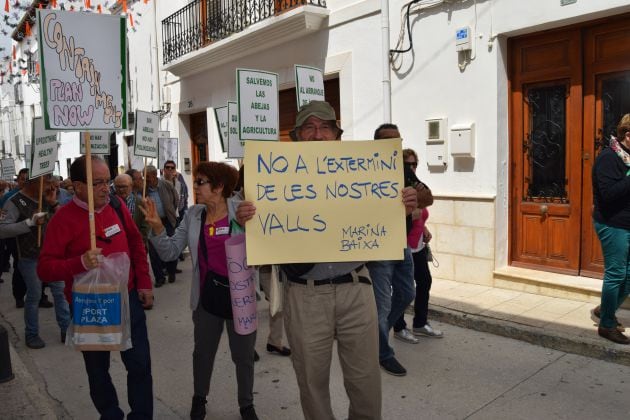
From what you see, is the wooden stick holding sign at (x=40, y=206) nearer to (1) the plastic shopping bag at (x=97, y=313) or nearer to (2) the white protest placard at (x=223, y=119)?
(2) the white protest placard at (x=223, y=119)

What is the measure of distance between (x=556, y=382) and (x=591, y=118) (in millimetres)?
3108

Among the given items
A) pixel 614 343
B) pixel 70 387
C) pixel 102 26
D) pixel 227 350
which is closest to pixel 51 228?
pixel 102 26

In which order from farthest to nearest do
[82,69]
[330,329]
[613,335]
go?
[613,335] < [82,69] < [330,329]

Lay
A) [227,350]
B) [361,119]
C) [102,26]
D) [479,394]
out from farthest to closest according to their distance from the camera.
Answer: [361,119]
[227,350]
[479,394]
[102,26]

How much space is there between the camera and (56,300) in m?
5.47

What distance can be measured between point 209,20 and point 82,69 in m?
8.77

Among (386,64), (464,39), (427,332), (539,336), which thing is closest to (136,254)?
(427,332)

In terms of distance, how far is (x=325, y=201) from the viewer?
2594 millimetres

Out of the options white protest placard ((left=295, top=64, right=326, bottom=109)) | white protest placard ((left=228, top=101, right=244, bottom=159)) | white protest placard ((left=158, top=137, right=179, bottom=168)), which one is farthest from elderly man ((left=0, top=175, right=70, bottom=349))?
white protest placard ((left=158, top=137, right=179, bottom=168))

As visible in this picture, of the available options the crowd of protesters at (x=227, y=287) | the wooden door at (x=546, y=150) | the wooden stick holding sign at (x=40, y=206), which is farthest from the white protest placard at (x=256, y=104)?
the wooden door at (x=546, y=150)

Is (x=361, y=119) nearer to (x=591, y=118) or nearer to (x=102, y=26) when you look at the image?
(x=591, y=118)

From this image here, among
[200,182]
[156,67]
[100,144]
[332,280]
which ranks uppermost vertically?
[156,67]

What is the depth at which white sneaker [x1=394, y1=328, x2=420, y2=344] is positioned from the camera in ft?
16.0

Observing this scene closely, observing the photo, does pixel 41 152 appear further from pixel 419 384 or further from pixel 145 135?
pixel 419 384
